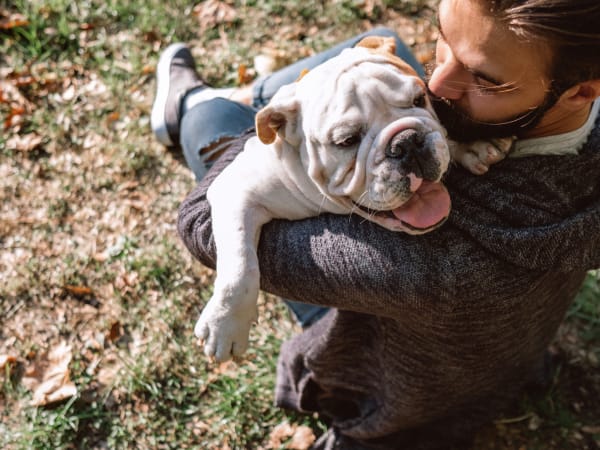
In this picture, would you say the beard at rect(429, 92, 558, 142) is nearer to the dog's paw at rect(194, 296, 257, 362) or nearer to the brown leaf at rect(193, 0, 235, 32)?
the dog's paw at rect(194, 296, 257, 362)

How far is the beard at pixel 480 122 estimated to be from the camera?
68.0 inches

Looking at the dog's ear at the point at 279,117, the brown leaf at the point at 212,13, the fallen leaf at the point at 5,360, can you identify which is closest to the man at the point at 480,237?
the dog's ear at the point at 279,117

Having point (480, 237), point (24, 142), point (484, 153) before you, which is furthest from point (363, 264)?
point (24, 142)

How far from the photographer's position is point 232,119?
10.5 feet

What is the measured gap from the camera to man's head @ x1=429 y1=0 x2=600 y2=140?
4.86ft

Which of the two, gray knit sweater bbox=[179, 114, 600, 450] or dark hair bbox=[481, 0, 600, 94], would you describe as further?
gray knit sweater bbox=[179, 114, 600, 450]

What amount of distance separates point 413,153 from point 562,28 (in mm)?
487

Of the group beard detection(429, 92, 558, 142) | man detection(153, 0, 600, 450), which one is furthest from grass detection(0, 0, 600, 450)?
beard detection(429, 92, 558, 142)

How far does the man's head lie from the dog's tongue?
0.67 ft

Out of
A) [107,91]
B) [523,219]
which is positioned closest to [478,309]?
[523,219]

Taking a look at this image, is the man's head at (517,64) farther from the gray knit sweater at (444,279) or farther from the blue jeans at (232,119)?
the blue jeans at (232,119)

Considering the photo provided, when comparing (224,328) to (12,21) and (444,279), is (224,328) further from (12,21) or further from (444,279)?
(12,21)

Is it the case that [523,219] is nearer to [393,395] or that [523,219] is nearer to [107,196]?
[393,395]

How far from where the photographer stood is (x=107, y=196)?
12.4 ft
